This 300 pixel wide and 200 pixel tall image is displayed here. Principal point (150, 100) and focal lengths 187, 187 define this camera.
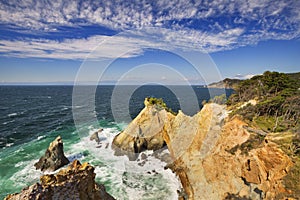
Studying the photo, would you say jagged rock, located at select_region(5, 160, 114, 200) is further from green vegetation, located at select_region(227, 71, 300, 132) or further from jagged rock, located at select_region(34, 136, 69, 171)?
jagged rock, located at select_region(34, 136, 69, 171)

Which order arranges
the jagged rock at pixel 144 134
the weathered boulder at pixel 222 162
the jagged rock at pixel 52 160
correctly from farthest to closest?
1. the jagged rock at pixel 144 134
2. the jagged rock at pixel 52 160
3. the weathered boulder at pixel 222 162

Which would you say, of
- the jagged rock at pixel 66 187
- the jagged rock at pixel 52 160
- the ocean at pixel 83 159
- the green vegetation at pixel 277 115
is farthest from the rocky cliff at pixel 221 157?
the jagged rock at pixel 66 187

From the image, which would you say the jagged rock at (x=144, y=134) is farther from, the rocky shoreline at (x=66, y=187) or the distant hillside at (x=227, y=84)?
the rocky shoreline at (x=66, y=187)

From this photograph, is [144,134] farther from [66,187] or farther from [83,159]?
[66,187]

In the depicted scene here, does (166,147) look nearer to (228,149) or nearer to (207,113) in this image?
(207,113)

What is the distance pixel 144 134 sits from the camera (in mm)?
32188

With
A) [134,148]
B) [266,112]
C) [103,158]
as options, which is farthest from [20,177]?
[266,112]

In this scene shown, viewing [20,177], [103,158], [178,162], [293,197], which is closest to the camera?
[293,197]

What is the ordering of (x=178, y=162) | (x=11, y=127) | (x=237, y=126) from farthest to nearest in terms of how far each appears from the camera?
(x=11, y=127)
(x=178, y=162)
(x=237, y=126)

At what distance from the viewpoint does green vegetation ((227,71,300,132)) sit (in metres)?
19.1

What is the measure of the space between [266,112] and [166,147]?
1573cm

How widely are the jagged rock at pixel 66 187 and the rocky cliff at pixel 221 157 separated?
10.3 m

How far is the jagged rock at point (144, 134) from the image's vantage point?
3006 cm

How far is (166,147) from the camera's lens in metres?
31.5
